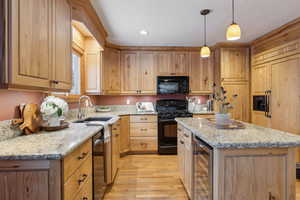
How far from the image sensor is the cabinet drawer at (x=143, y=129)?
3549mm

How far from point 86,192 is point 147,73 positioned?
2.97 m

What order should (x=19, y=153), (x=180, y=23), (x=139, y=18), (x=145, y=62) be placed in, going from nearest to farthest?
(x=19, y=153) < (x=139, y=18) < (x=180, y=23) < (x=145, y=62)

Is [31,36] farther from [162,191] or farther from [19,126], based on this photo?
[162,191]

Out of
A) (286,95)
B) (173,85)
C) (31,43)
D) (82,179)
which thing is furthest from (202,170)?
(173,85)

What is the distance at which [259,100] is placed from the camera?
3.46 meters

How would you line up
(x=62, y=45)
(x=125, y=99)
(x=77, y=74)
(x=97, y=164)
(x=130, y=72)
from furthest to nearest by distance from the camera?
1. (x=125, y=99)
2. (x=130, y=72)
3. (x=77, y=74)
4. (x=97, y=164)
5. (x=62, y=45)

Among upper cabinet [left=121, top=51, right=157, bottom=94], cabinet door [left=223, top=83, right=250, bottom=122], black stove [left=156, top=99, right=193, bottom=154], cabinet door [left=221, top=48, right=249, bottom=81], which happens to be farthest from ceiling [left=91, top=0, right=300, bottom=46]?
black stove [left=156, top=99, right=193, bottom=154]

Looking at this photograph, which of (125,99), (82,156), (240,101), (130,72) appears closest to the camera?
(82,156)

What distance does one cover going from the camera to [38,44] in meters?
1.18

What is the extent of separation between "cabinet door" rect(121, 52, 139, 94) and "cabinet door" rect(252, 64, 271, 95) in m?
2.67

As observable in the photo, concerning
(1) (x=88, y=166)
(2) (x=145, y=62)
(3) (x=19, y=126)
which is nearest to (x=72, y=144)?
(1) (x=88, y=166)

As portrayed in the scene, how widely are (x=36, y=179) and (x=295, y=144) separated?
1.71 meters

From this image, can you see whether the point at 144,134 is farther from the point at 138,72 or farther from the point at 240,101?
the point at 240,101

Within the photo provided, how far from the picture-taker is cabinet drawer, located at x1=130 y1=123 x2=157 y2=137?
Result: 355 centimetres
